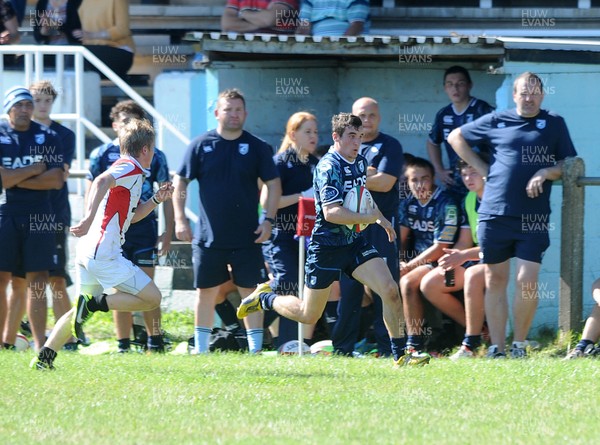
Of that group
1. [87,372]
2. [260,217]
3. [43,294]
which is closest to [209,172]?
[260,217]

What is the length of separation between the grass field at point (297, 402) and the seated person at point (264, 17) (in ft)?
18.3

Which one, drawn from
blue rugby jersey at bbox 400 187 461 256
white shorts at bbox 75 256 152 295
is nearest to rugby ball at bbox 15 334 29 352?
white shorts at bbox 75 256 152 295

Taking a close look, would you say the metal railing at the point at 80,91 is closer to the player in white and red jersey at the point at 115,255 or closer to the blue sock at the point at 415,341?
the blue sock at the point at 415,341

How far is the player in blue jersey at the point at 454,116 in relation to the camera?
1097 centimetres

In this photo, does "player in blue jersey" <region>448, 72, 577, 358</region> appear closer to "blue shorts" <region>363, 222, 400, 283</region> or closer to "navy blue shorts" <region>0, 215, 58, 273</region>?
"blue shorts" <region>363, 222, 400, 283</region>

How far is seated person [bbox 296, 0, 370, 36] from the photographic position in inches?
516

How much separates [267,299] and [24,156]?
2676 mm

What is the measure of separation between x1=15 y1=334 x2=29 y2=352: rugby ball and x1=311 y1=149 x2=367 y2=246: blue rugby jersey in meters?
3.37

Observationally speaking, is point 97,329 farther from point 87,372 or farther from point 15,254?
point 87,372

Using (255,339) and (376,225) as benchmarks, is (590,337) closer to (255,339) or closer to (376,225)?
(376,225)

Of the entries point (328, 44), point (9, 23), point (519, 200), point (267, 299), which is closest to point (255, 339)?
point (267, 299)

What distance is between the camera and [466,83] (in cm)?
1100

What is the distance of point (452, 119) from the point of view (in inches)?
437

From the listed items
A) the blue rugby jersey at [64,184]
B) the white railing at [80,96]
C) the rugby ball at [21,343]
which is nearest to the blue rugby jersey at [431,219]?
the white railing at [80,96]
